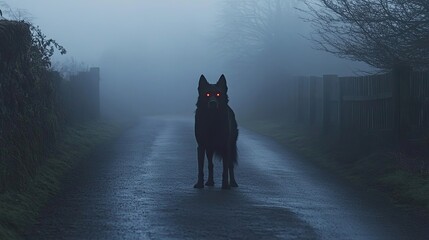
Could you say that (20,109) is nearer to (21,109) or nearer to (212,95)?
(21,109)

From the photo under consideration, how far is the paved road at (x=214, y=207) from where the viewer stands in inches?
387

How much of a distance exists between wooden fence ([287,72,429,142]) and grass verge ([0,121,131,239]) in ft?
19.7

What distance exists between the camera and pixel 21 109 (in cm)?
1321

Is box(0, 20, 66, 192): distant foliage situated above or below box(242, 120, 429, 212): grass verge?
above

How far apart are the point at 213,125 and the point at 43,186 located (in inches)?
108

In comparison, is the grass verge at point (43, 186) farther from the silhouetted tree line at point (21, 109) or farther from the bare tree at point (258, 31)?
the bare tree at point (258, 31)

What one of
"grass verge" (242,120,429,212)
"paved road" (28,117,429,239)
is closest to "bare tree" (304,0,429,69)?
"grass verge" (242,120,429,212)

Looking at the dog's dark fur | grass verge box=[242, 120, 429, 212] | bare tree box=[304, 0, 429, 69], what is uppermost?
bare tree box=[304, 0, 429, 69]

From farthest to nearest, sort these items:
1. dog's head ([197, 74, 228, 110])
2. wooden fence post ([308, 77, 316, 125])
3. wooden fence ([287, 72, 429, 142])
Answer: wooden fence post ([308, 77, 316, 125]) < wooden fence ([287, 72, 429, 142]) < dog's head ([197, 74, 228, 110])

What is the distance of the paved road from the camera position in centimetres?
984

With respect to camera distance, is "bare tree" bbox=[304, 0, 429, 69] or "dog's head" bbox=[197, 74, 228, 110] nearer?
"dog's head" bbox=[197, 74, 228, 110]

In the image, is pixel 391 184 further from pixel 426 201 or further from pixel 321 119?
pixel 321 119

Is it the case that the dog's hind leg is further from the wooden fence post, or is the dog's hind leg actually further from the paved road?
the wooden fence post

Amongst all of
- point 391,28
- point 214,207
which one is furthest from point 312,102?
point 214,207
